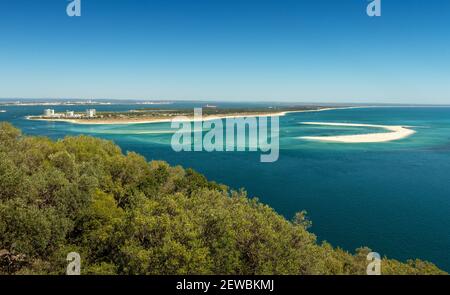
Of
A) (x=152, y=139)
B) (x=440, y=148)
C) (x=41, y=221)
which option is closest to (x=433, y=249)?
(x=41, y=221)

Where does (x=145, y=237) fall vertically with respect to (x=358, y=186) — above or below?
above

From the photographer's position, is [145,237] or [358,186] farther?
[358,186]

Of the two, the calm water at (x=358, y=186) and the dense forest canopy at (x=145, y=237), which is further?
the calm water at (x=358, y=186)

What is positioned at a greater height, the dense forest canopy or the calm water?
the dense forest canopy

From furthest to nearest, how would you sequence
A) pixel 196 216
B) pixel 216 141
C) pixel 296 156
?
pixel 216 141 < pixel 296 156 < pixel 196 216

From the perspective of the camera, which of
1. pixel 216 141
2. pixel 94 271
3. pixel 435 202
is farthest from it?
pixel 216 141

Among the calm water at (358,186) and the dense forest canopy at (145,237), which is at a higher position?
the dense forest canopy at (145,237)

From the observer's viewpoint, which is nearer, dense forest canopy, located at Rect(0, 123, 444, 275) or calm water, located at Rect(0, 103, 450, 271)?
dense forest canopy, located at Rect(0, 123, 444, 275)
